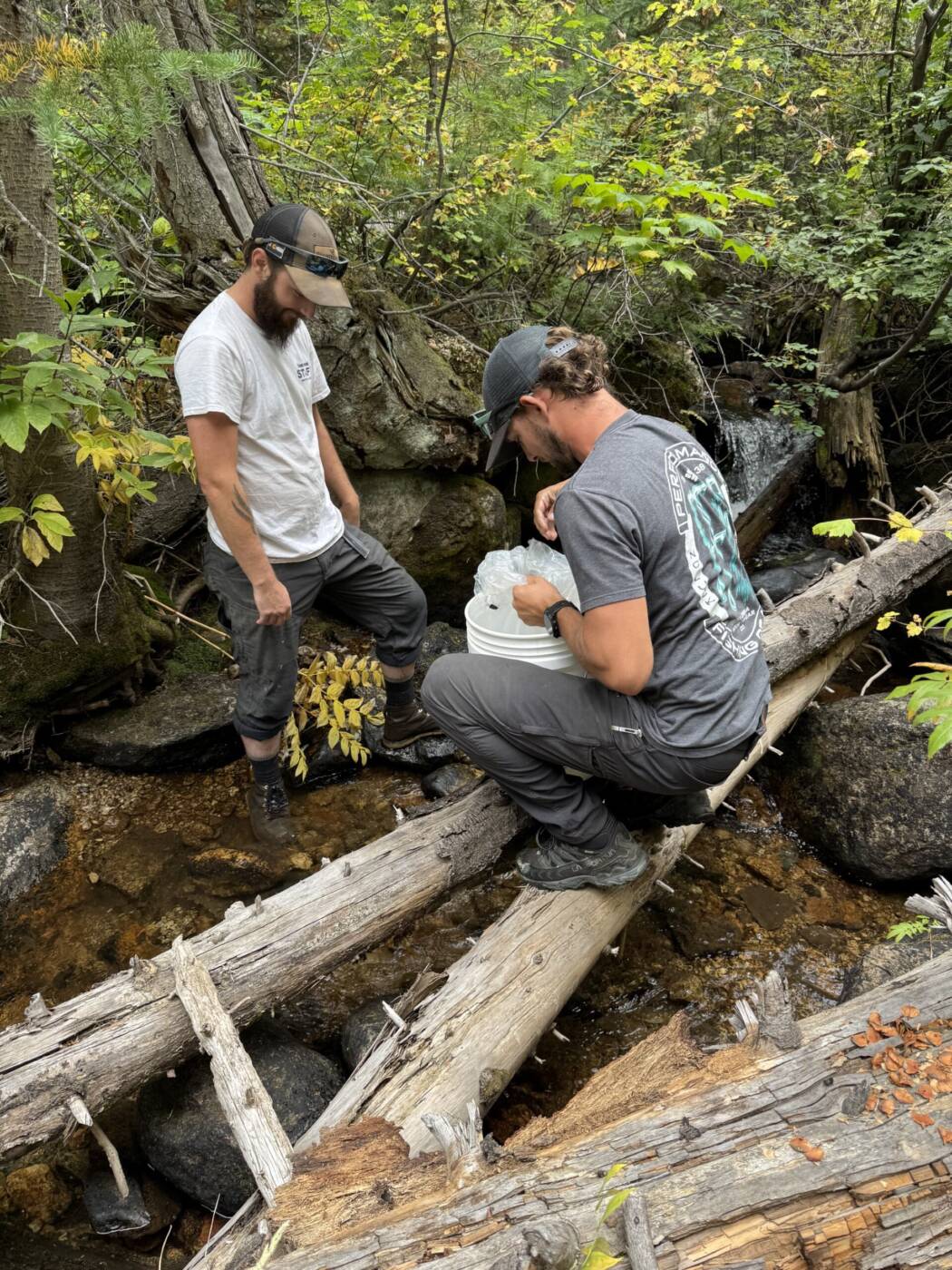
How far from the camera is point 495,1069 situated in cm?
251

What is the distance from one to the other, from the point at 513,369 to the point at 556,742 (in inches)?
47.2

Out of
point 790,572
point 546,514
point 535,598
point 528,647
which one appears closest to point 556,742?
point 528,647

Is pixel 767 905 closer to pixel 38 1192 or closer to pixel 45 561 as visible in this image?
pixel 38 1192

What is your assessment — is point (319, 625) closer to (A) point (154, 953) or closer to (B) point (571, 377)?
(A) point (154, 953)

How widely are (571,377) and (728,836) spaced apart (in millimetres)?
2675

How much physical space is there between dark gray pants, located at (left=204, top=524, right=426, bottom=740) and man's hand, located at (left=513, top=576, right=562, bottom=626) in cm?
112

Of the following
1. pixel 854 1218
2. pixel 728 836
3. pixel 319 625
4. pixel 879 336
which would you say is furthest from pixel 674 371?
pixel 854 1218

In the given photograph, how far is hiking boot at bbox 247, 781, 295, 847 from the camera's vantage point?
157 inches

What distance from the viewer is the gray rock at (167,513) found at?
15.9 ft

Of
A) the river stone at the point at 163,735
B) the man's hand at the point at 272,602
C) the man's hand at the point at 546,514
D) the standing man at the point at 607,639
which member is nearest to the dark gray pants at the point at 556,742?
the standing man at the point at 607,639

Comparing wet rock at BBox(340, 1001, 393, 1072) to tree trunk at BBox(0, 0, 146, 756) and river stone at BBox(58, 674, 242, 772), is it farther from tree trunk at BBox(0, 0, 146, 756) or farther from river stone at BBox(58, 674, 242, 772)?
tree trunk at BBox(0, 0, 146, 756)

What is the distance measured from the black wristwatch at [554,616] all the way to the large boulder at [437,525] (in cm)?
277

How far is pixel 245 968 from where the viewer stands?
8.81 feet

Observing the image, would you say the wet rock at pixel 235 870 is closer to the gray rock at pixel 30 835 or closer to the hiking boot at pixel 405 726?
the gray rock at pixel 30 835
